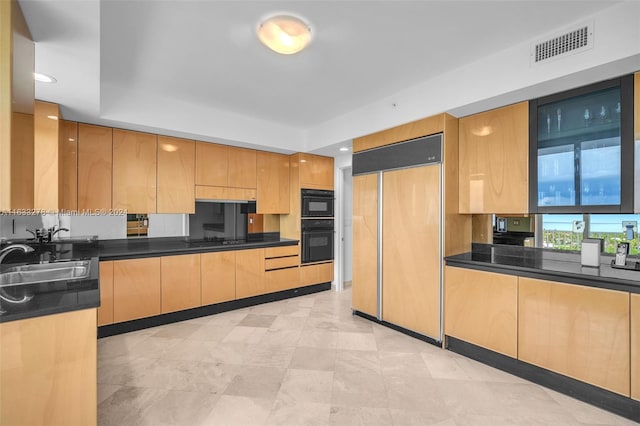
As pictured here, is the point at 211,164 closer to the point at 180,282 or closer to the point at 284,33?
the point at 180,282

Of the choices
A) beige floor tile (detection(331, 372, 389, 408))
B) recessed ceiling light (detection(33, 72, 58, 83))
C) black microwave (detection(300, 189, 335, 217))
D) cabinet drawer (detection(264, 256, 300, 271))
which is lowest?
beige floor tile (detection(331, 372, 389, 408))

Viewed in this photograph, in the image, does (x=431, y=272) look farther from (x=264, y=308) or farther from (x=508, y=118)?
(x=264, y=308)

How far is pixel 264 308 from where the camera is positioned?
13.1ft

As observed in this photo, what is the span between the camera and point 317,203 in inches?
188

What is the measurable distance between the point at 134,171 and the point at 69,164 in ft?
1.90

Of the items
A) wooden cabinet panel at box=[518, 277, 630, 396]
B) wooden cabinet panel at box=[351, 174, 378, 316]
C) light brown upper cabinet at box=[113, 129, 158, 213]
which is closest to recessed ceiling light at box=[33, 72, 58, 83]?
light brown upper cabinet at box=[113, 129, 158, 213]

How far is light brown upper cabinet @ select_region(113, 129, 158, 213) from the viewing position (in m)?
3.33

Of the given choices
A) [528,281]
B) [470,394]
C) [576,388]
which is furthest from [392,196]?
[576,388]

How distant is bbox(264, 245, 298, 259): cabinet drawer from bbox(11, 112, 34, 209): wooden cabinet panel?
113 inches

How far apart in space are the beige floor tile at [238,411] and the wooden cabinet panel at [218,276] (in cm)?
177

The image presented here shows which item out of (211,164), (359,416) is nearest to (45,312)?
(359,416)

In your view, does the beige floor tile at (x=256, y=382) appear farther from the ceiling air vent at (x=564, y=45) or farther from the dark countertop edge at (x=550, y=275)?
the ceiling air vent at (x=564, y=45)

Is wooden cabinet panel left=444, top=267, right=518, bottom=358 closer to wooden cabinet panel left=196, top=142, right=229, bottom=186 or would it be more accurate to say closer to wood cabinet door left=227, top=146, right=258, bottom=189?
wood cabinet door left=227, top=146, right=258, bottom=189

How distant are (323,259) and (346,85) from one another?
2.81m
